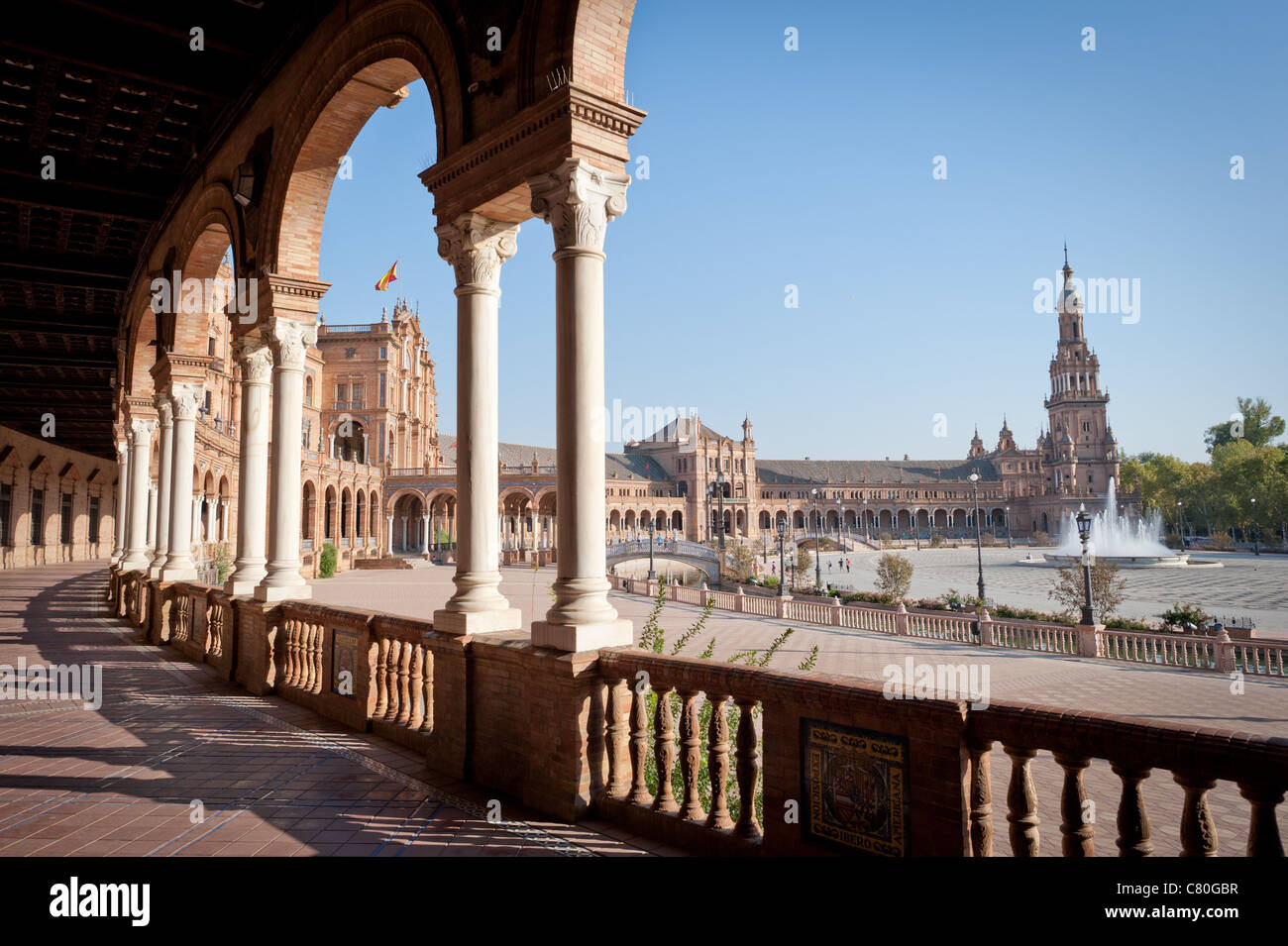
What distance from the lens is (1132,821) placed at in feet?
8.55

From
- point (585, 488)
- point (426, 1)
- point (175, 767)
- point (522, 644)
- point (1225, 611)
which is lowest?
point (1225, 611)

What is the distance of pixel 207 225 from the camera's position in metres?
12.1

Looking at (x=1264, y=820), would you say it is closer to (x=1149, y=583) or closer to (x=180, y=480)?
(x=180, y=480)

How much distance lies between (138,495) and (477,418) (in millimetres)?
14426

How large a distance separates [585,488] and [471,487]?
1.24 metres

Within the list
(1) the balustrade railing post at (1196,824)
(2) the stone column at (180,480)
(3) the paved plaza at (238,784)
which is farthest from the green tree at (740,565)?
(1) the balustrade railing post at (1196,824)

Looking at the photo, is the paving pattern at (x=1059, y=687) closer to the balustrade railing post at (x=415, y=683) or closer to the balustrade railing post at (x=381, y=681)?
the balustrade railing post at (x=381, y=681)

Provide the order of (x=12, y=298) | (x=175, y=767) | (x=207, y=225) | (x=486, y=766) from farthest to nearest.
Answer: (x=12, y=298) < (x=207, y=225) < (x=175, y=767) < (x=486, y=766)

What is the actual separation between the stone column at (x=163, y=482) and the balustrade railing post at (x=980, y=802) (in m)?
14.7

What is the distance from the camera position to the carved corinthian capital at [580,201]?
511 centimetres

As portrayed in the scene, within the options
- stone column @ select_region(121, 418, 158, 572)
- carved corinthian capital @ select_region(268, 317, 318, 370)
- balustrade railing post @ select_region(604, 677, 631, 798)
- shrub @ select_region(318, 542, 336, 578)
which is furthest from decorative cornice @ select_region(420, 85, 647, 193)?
shrub @ select_region(318, 542, 336, 578)

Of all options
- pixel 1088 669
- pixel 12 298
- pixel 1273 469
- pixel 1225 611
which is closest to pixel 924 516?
pixel 1273 469

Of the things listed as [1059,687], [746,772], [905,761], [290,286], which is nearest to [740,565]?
[1059,687]
